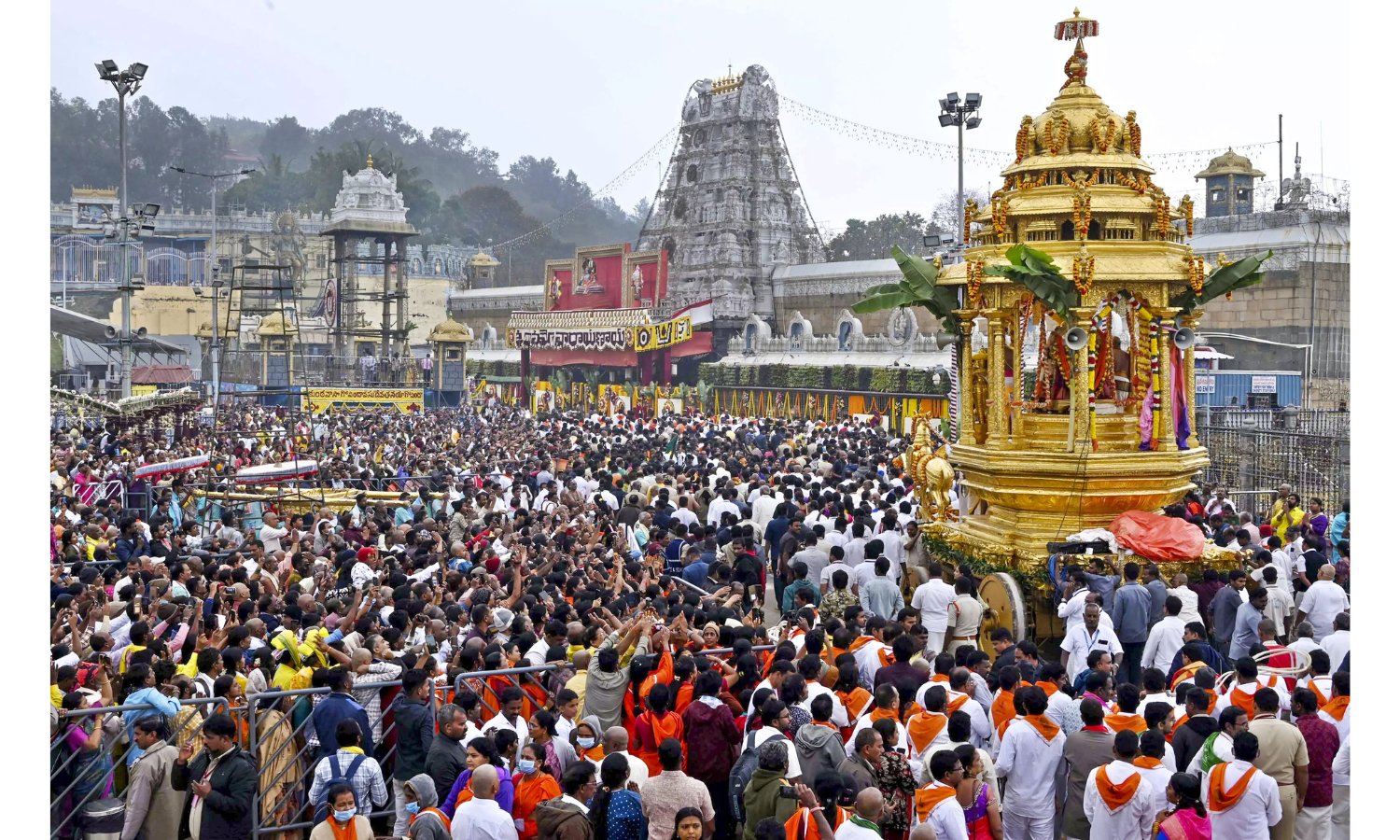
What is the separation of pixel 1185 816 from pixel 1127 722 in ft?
2.83

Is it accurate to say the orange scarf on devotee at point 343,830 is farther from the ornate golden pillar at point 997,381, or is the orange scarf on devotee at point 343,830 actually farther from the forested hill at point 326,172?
the forested hill at point 326,172

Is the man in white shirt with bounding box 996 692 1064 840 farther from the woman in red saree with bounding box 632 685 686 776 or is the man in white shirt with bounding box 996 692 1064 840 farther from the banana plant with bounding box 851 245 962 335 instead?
the banana plant with bounding box 851 245 962 335

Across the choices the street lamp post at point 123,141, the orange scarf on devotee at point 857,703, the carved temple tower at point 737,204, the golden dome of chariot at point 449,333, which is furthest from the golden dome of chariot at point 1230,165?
the orange scarf on devotee at point 857,703

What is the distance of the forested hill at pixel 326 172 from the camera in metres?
90.7

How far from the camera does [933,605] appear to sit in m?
10.2

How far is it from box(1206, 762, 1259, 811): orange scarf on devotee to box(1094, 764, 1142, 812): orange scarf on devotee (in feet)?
1.08

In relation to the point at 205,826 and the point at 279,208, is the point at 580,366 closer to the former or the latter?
the point at 205,826

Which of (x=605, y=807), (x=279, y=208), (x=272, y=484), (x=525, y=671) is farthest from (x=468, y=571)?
(x=279, y=208)

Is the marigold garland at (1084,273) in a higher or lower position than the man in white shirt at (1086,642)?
higher

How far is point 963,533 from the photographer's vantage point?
39.2ft

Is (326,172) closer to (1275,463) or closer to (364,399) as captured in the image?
(364,399)

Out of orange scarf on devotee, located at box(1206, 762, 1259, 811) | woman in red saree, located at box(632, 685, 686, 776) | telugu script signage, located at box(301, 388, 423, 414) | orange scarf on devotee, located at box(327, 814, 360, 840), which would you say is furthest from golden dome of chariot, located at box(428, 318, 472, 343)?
orange scarf on devotee, located at box(1206, 762, 1259, 811)

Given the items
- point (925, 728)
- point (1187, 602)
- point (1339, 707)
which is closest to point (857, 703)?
point (925, 728)
